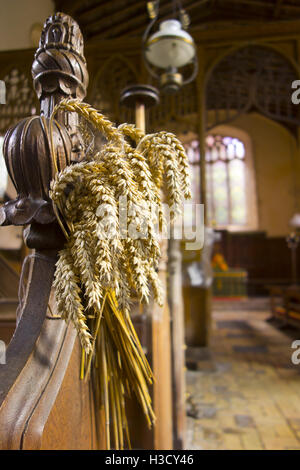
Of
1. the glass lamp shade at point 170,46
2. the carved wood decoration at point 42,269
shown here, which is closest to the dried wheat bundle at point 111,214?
the carved wood decoration at point 42,269

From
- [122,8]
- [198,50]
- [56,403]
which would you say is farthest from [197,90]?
[56,403]

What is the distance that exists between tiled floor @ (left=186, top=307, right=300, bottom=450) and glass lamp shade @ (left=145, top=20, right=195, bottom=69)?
2873mm

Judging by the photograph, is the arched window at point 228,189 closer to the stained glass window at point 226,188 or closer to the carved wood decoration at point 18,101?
the stained glass window at point 226,188

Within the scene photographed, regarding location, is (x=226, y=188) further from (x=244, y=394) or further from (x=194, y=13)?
(x=244, y=394)

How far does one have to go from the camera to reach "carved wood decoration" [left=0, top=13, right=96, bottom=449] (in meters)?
0.39

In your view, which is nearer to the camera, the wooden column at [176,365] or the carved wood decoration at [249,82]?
the wooden column at [176,365]

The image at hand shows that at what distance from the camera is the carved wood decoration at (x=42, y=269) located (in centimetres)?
39

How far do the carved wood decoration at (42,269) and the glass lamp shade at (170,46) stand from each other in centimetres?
263

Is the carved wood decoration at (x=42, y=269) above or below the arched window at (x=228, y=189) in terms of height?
below

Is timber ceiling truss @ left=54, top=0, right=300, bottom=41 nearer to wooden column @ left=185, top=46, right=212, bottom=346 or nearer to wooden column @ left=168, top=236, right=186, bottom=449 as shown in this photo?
wooden column @ left=185, top=46, right=212, bottom=346

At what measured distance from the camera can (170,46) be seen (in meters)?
2.93

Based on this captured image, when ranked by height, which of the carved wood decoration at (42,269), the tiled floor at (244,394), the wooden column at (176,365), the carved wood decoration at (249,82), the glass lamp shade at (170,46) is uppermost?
the carved wood decoration at (249,82)

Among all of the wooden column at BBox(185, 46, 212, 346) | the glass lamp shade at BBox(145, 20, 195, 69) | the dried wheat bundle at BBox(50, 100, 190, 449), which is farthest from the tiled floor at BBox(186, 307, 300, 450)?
the glass lamp shade at BBox(145, 20, 195, 69)
